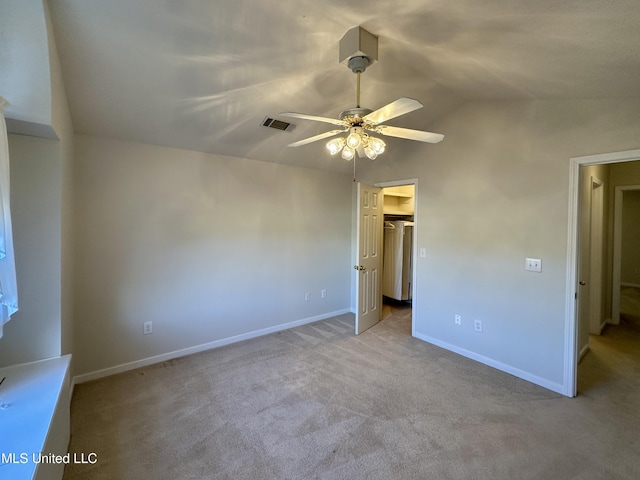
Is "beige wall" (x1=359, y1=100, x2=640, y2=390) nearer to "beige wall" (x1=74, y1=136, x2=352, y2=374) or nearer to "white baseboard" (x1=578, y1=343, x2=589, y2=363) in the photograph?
"white baseboard" (x1=578, y1=343, x2=589, y2=363)

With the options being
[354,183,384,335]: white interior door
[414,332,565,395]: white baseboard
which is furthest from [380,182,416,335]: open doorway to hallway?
[414,332,565,395]: white baseboard

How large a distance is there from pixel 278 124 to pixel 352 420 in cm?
274

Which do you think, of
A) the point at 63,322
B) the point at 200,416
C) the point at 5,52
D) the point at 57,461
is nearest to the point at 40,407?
the point at 57,461

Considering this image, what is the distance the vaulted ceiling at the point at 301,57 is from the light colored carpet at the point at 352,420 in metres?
2.36

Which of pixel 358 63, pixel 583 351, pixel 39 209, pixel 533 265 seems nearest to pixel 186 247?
pixel 39 209

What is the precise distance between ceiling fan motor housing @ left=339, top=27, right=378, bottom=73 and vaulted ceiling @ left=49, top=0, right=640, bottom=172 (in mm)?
60

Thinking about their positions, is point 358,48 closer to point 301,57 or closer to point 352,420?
point 301,57

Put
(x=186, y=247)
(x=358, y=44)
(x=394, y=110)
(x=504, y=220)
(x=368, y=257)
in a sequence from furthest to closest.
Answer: (x=368, y=257)
(x=186, y=247)
(x=504, y=220)
(x=358, y=44)
(x=394, y=110)

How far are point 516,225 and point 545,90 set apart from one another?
3.82 ft

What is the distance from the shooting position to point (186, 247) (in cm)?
308

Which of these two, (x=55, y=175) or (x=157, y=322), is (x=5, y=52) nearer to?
(x=55, y=175)

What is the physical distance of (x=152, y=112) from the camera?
95.6 inches

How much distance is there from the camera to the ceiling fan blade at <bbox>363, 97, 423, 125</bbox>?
4.78ft

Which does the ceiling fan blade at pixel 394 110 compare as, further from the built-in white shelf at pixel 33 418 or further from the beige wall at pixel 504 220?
the built-in white shelf at pixel 33 418
